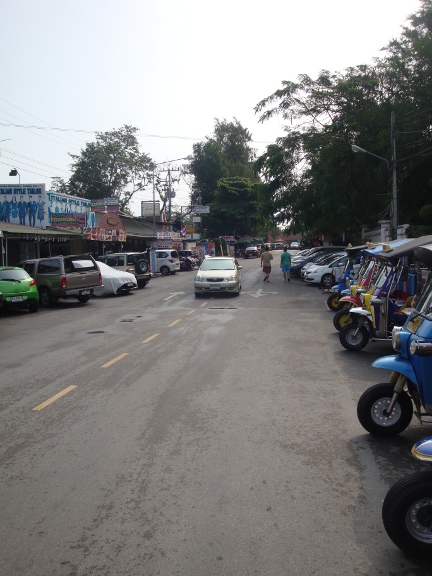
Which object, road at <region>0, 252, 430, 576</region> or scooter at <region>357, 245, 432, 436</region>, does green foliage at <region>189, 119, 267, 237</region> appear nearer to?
road at <region>0, 252, 430, 576</region>

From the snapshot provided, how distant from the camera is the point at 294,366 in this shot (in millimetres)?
8898

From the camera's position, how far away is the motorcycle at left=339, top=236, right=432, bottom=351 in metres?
9.47

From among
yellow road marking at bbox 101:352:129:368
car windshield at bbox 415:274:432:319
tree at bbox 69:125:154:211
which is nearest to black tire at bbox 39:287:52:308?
yellow road marking at bbox 101:352:129:368

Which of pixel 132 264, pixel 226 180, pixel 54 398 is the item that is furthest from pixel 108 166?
pixel 54 398

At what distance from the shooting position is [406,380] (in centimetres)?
518

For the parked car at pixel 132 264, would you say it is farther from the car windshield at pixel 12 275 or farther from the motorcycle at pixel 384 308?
the motorcycle at pixel 384 308

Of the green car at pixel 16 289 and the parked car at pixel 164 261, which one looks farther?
the parked car at pixel 164 261

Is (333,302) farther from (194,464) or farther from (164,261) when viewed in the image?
(164,261)

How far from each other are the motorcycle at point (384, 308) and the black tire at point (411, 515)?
590 centimetres

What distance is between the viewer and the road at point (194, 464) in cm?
345

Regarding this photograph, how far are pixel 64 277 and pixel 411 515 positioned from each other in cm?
1688

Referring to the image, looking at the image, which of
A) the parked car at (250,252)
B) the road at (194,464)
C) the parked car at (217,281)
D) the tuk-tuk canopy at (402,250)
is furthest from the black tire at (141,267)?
the parked car at (250,252)

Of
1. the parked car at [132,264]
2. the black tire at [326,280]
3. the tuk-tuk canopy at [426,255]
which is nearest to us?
the tuk-tuk canopy at [426,255]

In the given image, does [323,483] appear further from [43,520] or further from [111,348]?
[111,348]
